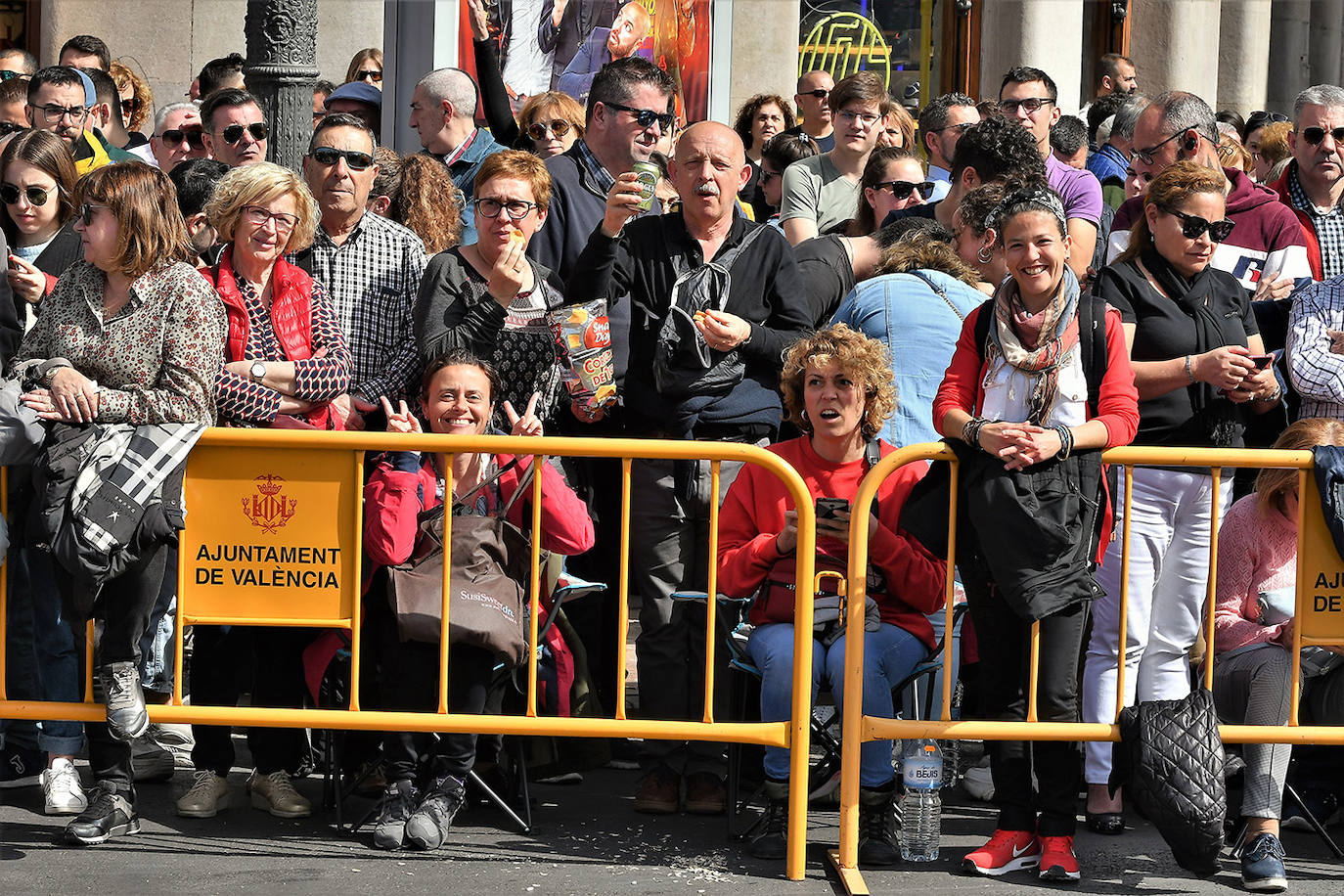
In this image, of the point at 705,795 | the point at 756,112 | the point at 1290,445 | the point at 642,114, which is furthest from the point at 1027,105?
the point at 705,795

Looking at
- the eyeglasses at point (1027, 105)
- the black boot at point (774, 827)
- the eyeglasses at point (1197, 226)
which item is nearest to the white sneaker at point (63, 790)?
the black boot at point (774, 827)

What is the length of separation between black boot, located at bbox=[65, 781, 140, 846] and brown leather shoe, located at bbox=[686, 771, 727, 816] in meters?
1.85

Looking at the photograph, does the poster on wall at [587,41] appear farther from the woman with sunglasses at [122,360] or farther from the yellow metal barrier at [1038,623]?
the yellow metal barrier at [1038,623]

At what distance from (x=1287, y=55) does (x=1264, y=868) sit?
67.6ft

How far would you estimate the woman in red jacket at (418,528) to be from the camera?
576 centimetres

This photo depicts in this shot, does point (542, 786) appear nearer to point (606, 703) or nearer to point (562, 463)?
point (606, 703)

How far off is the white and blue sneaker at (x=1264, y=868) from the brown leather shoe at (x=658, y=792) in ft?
6.22

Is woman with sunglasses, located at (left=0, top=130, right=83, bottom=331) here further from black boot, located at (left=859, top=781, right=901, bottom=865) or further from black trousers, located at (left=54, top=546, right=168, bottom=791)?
black boot, located at (left=859, top=781, right=901, bottom=865)

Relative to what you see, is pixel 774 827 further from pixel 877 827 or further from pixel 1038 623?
pixel 1038 623

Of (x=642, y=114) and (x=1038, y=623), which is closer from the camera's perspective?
(x=1038, y=623)

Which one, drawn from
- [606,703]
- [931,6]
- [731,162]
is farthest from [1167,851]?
[931,6]

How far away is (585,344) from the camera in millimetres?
6355

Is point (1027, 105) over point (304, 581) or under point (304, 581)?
over

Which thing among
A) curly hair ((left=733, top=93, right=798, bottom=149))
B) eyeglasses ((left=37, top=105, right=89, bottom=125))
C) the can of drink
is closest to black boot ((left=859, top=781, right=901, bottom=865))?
the can of drink
